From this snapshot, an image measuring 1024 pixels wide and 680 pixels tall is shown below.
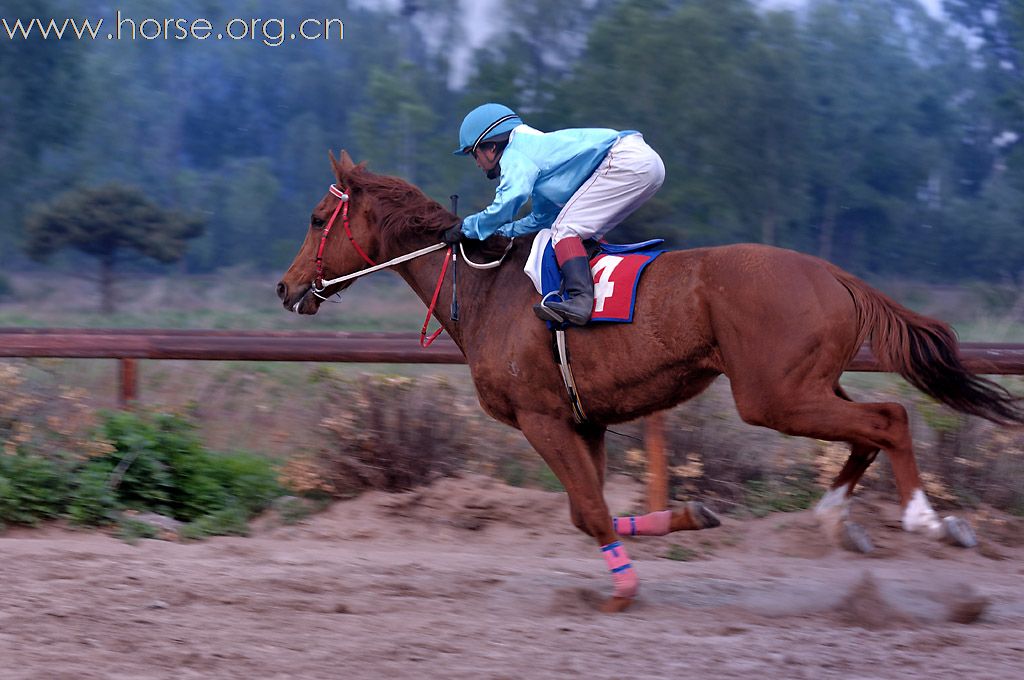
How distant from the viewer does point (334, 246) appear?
216 inches

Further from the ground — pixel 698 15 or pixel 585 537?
pixel 698 15

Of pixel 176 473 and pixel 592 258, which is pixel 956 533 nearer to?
pixel 592 258

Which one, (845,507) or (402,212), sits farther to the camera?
(402,212)

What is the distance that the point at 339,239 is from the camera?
5473 mm

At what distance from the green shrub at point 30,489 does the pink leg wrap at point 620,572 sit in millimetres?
3412

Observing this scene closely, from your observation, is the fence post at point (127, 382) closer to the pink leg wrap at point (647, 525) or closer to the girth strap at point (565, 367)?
the girth strap at point (565, 367)

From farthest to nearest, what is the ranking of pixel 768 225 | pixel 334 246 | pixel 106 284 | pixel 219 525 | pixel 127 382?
1. pixel 106 284
2. pixel 768 225
3. pixel 127 382
4. pixel 219 525
5. pixel 334 246

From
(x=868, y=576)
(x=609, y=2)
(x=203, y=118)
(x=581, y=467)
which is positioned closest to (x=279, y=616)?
(x=581, y=467)

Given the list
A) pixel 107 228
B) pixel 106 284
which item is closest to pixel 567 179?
pixel 107 228

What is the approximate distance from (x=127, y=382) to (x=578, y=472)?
3441 millimetres

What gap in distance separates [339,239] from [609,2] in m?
17.8

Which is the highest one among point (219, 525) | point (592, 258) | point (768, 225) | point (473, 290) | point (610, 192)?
point (610, 192)

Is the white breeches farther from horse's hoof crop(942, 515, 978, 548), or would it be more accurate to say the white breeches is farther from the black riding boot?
horse's hoof crop(942, 515, 978, 548)

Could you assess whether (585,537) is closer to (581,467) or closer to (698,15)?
(581,467)
